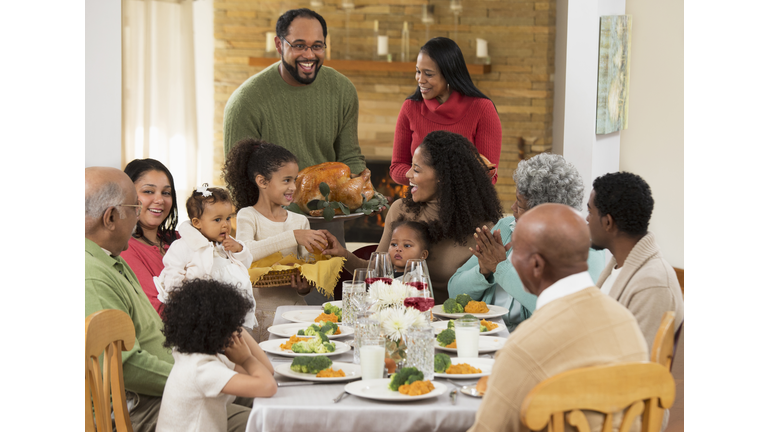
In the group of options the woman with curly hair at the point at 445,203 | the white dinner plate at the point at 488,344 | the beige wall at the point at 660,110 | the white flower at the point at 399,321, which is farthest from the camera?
the beige wall at the point at 660,110

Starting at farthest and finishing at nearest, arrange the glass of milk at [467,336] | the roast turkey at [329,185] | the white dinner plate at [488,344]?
the roast turkey at [329,185] → the white dinner plate at [488,344] → the glass of milk at [467,336]

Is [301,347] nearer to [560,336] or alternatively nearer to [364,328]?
[364,328]

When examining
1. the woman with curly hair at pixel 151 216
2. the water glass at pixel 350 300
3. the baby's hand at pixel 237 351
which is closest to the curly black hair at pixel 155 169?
the woman with curly hair at pixel 151 216

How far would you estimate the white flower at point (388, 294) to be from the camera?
75.1 inches

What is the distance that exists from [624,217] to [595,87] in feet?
7.22

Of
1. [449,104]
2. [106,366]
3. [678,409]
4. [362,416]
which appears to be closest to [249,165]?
[449,104]

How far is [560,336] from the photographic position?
1.28 m

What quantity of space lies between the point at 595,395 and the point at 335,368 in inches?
29.8

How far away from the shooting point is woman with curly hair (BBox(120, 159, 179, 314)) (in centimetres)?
262

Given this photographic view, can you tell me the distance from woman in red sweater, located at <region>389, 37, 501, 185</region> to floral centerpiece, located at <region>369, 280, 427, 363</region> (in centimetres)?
165

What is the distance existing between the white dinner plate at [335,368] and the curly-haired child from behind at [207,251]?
2.31 feet

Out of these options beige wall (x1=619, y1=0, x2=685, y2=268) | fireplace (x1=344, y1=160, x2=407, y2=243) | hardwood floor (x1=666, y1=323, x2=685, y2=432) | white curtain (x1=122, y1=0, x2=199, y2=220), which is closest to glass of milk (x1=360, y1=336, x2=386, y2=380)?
hardwood floor (x1=666, y1=323, x2=685, y2=432)

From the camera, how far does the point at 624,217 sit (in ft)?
6.71

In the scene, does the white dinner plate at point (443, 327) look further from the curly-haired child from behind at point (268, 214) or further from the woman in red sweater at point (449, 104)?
the woman in red sweater at point (449, 104)
